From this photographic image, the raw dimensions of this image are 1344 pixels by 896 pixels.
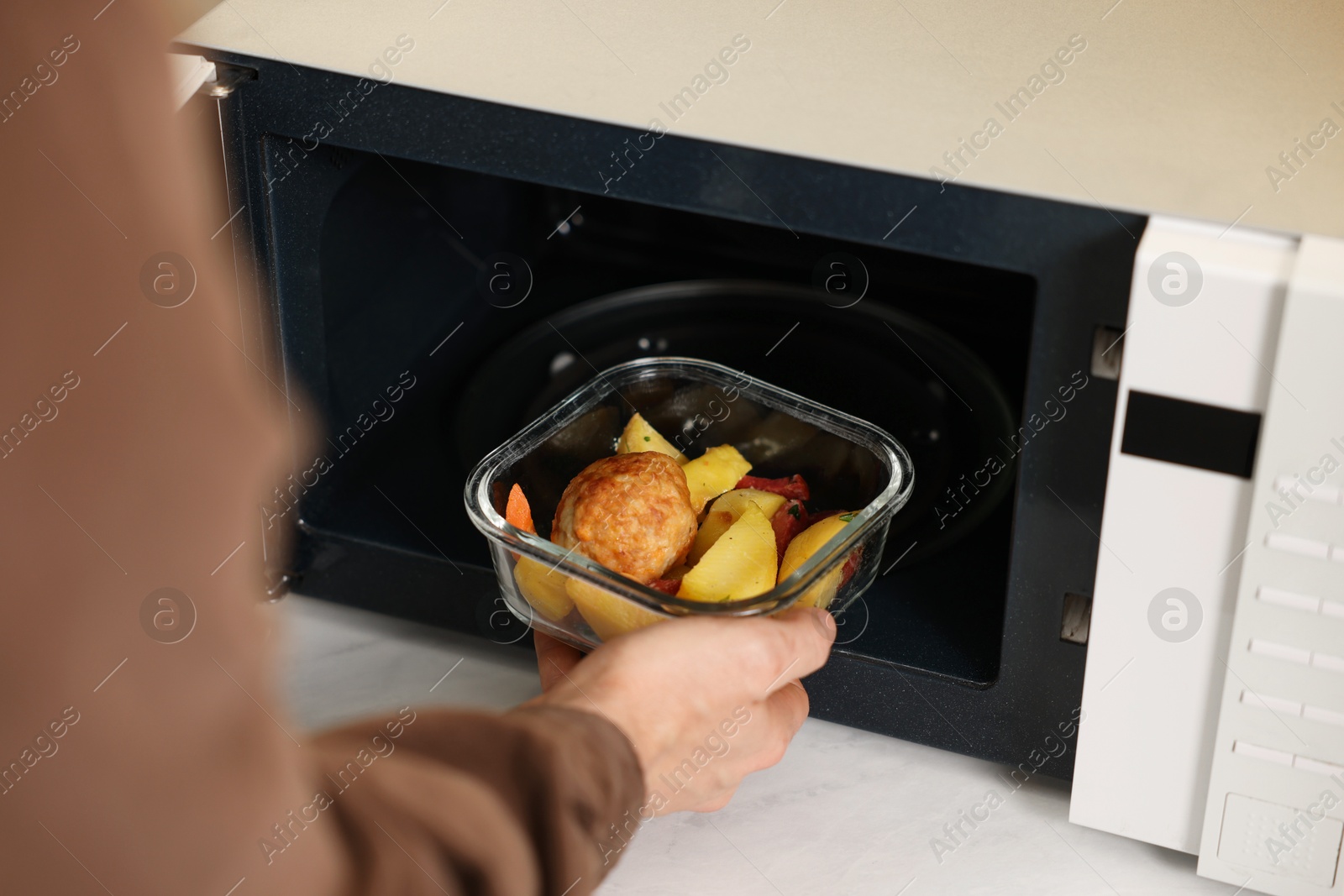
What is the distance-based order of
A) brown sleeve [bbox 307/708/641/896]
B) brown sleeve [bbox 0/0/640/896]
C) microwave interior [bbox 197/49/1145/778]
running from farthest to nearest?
microwave interior [bbox 197/49/1145/778]
brown sleeve [bbox 307/708/641/896]
brown sleeve [bbox 0/0/640/896]

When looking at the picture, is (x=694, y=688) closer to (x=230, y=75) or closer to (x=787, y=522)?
(x=787, y=522)

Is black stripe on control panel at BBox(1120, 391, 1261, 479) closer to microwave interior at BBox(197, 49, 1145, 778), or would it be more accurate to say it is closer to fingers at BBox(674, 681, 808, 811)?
microwave interior at BBox(197, 49, 1145, 778)

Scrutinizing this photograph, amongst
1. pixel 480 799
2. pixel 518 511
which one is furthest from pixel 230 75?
pixel 480 799

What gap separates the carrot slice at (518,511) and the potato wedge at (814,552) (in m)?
0.11

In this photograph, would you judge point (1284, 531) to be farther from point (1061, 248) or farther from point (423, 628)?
point (423, 628)

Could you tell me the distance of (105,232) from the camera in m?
0.19

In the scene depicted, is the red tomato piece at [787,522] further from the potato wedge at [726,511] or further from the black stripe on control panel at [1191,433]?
the black stripe on control panel at [1191,433]

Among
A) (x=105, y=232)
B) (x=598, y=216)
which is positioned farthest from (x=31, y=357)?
(x=598, y=216)

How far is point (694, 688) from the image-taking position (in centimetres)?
47

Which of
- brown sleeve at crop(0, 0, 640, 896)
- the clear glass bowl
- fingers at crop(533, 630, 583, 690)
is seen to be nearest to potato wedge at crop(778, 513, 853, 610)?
the clear glass bowl

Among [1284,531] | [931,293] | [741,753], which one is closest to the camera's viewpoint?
[1284,531]

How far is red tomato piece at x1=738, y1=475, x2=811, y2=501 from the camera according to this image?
0.58 meters

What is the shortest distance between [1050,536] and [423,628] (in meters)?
0.33

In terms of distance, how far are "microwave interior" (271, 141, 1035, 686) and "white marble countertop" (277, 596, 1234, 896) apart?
0.04m
